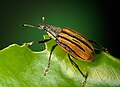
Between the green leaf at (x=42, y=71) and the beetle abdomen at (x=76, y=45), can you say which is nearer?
the green leaf at (x=42, y=71)

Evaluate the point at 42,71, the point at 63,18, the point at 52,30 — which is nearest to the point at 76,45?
the point at 52,30

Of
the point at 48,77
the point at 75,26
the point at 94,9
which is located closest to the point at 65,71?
the point at 48,77

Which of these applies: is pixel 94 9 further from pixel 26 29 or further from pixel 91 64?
pixel 91 64

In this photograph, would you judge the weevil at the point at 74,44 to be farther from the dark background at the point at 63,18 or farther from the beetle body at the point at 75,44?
the dark background at the point at 63,18

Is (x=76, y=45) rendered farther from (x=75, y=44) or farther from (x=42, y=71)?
(x=42, y=71)

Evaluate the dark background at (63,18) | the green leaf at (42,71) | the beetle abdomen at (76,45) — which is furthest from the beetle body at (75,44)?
the dark background at (63,18)

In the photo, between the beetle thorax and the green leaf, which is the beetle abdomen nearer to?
the beetle thorax
